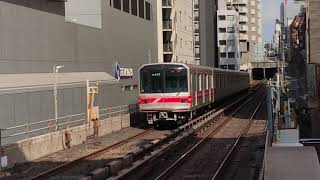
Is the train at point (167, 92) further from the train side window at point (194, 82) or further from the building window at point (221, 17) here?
the building window at point (221, 17)

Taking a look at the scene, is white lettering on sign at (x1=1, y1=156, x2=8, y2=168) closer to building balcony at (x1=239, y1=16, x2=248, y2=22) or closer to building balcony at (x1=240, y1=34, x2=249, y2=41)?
building balcony at (x1=240, y1=34, x2=249, y2=41)

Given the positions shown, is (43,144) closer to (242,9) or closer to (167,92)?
(167,92)

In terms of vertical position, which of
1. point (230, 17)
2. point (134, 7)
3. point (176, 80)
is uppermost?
point (230, 17)

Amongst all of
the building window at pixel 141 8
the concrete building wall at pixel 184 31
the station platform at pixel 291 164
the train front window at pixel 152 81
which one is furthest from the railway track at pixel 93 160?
the concrete building wall at pixel 184 31

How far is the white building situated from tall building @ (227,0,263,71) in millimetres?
8521

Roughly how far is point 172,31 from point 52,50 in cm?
4081

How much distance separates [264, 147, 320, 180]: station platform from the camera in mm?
10359

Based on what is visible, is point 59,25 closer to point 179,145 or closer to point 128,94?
point 179,145

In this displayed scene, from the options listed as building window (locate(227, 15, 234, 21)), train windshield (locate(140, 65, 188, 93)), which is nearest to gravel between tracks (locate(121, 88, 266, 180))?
train windshield (locate(140, 65, 188, 93))

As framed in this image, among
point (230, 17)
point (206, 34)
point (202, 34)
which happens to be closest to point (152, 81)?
point (202, 34)

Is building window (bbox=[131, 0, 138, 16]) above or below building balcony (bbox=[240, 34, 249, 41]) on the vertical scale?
below

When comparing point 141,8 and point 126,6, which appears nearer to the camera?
point 126,6

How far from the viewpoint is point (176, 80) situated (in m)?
28.0

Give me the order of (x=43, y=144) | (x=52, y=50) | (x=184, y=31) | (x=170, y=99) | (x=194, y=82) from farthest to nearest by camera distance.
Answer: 1. (x=184, y=31)
2. (x=194, y=82)
3. (x=170, y=99)
4. (x=52, y=50)
5. (x=43, y=144)
